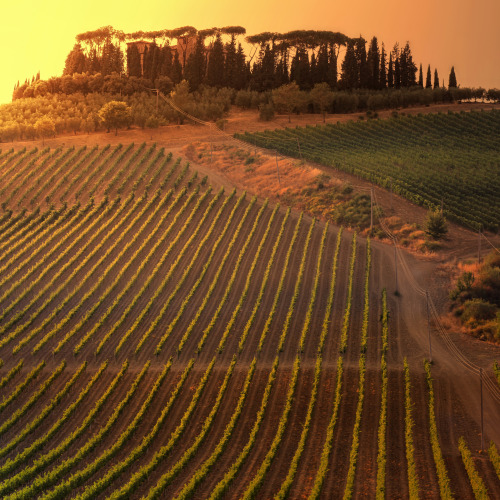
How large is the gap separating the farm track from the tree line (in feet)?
138

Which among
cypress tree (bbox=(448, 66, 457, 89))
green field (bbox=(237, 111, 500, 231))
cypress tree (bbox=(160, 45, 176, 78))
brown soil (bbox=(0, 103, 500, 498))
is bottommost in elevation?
brown soil (bbox=(0, 103, 500, 498))

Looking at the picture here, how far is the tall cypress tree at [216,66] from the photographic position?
363 feet

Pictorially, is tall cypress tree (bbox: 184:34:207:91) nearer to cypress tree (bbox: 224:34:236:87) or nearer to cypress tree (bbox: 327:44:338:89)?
cypress tree (bbox: 224:34:236:87)

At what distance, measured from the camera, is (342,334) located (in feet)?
144

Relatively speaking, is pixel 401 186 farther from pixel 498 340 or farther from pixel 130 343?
pixel 130 343

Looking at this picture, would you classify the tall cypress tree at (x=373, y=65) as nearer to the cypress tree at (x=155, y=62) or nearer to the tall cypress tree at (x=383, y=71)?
the tall cypress tree at (x=383, y=71)

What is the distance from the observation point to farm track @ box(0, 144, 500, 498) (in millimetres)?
31250

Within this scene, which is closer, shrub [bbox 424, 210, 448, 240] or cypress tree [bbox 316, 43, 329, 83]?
shrub [bbox 424, 210, 448, 240]

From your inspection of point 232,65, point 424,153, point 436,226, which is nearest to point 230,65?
point 232,65

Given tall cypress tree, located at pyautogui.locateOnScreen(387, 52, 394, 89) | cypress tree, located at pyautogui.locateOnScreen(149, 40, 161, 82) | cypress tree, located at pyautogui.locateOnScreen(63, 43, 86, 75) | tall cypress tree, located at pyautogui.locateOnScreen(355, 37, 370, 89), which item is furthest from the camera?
cypress tree, located at pyautogui.locateOnScreen(63, 43, 86, 75)

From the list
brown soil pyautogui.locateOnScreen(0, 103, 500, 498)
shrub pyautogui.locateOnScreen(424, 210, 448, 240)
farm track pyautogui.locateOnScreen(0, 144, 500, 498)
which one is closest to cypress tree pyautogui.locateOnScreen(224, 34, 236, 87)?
farm track pyautogui.locateOnScreen(0, 144, 500, 498)

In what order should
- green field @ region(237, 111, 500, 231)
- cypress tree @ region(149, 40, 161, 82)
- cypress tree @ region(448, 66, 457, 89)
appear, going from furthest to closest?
1. cypress tree @ region(149, 40, 161, 82)
2. cypress tree @ region(448, 66, 457, 89)
3. green field @ region(237, 111, 500, 231)

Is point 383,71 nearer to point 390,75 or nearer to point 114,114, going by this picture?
point 390,75

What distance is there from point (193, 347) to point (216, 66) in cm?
7428
